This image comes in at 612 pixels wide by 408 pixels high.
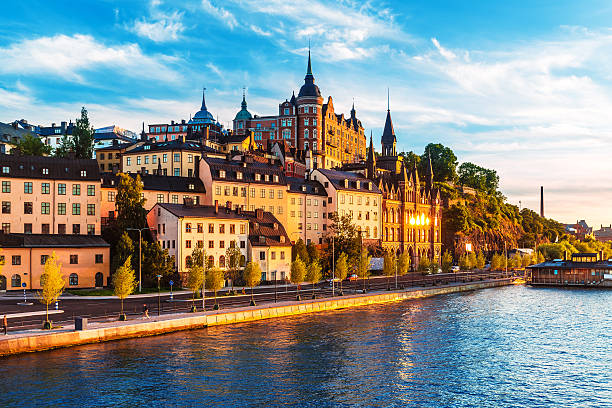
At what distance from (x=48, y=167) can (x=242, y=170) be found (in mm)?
35076

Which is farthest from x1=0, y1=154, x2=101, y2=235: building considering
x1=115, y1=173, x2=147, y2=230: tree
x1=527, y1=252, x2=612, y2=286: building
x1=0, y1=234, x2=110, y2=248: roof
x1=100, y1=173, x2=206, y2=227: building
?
x1=527, y1=252, x2=612, y2=286: building

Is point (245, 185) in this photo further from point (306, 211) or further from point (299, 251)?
point (306, 211)

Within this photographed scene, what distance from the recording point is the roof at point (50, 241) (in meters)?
86.9

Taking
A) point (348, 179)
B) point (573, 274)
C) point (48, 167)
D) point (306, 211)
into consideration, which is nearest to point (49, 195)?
point (48, 167)

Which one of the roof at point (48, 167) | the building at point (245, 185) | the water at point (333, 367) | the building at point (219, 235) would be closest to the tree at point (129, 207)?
the building at point (219, 235)

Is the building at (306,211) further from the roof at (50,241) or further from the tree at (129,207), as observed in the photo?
the roof at (50,241)

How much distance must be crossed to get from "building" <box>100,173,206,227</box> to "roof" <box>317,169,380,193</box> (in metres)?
33.1

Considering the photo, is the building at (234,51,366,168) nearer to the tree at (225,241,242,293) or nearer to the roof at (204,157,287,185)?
the roof at (204,157,287,185)

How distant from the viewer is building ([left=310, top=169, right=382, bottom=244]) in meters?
Result: 137

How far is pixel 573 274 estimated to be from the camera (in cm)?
14688

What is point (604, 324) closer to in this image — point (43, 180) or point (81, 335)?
point (81, 335)

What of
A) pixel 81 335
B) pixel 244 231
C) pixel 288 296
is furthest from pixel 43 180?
pixel 81 335

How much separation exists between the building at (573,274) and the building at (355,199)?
38.2 metres

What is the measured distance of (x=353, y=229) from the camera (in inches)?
4963
